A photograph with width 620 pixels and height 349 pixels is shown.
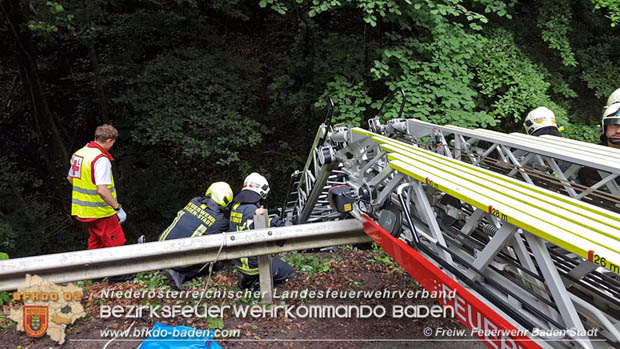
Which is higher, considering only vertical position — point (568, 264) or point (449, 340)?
point (568, 264)

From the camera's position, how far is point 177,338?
2795 millimetres

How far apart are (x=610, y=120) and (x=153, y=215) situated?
9.88m

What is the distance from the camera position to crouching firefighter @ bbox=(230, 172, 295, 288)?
3.75 meters

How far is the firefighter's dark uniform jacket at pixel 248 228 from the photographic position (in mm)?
3744

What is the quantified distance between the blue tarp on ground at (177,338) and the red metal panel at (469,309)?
1522 mm

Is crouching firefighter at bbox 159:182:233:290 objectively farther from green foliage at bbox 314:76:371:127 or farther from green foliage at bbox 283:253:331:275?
green foliage at bbox 314:76:371:127

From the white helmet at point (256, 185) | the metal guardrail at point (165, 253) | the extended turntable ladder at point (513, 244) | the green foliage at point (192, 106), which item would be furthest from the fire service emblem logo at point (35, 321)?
the green foliage at point (192, 106)

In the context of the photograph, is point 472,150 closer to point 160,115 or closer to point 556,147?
point 556,147

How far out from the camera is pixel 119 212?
4.84 m

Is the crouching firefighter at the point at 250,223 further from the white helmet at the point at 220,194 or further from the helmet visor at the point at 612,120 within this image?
the helmet visor at the point at 612,120

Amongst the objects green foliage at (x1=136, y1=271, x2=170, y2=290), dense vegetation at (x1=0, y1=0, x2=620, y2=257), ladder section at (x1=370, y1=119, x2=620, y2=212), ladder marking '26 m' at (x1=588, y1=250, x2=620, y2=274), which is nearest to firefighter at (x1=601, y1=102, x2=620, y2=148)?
ladder section at (x1=370, y1=119, x2=620, y2=212)

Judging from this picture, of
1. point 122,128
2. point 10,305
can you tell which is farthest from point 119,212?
point 122,128

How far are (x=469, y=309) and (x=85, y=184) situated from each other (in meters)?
4.33

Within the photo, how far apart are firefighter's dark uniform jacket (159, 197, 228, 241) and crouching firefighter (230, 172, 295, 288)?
12.4 inches
